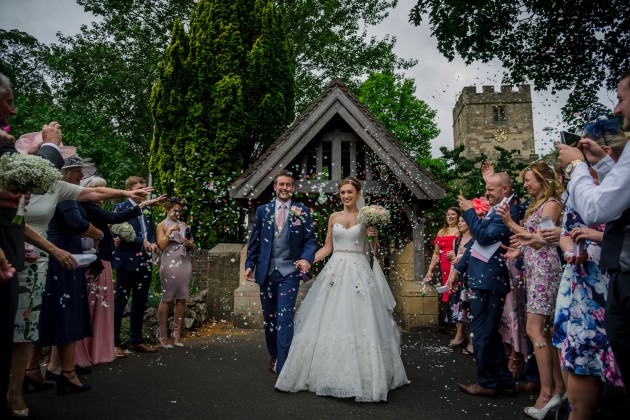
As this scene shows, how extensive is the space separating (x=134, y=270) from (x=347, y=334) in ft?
13.4

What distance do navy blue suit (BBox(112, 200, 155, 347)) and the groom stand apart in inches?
91.9

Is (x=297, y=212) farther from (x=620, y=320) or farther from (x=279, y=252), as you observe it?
(x=620, y=320)

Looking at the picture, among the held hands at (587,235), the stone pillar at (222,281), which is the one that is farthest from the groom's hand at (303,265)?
the stone pillar at (222,281)

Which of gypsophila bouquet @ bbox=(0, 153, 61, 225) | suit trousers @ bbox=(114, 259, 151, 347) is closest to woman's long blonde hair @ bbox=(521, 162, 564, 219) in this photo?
gypsophila bouquet @ bbox=(0, 153, 61, 225)

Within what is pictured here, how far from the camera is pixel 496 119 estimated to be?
170 feet

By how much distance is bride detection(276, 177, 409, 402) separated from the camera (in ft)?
15.2

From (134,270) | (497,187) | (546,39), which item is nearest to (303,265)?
(497,187)

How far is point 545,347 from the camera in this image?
435 centimetres

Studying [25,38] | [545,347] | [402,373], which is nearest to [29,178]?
[402,373]

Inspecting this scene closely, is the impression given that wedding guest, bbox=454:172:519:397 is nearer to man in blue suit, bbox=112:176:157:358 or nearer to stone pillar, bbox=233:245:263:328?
man in blue suit, bbox=112:176:157:358

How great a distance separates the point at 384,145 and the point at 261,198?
3.51 metres

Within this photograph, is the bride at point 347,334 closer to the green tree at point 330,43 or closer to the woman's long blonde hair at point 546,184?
the woman's long blonde hair at point 546,184

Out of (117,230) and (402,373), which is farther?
(117,230)

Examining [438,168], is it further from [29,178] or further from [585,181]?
[29,178]
